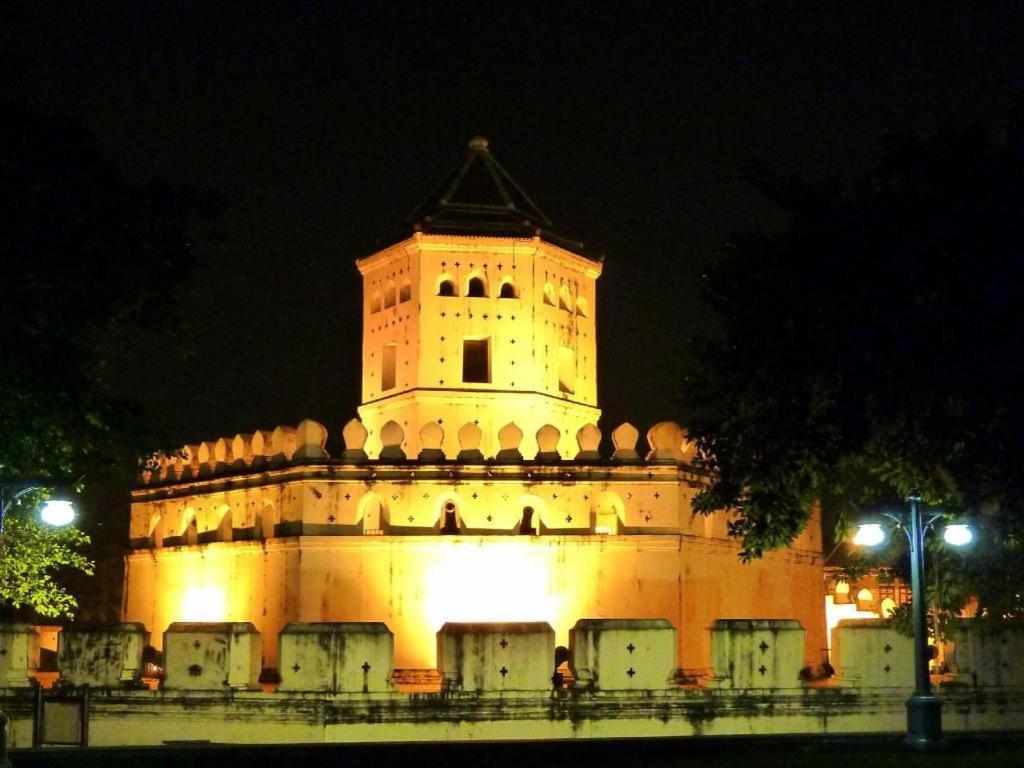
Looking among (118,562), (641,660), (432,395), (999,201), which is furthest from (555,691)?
(118,562)

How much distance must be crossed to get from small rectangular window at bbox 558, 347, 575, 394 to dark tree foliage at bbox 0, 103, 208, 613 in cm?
1507

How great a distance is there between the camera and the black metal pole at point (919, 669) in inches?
564

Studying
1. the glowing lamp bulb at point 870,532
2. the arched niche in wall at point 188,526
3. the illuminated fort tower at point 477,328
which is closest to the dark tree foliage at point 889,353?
the glowing lamp bulb at point 870,532

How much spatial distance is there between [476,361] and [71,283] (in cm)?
1541

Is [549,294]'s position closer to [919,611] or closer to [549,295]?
[549,295]

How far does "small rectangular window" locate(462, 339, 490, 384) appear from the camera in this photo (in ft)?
101

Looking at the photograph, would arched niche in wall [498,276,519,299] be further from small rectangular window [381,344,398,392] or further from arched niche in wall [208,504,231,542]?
arched niche in wall [208,504,231,542]

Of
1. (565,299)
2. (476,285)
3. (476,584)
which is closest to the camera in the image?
(476,584)

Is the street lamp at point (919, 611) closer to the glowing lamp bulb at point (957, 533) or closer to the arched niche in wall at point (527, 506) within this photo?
the glowing lamp bulb at point (957, 533)

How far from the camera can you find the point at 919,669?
14.9 meters

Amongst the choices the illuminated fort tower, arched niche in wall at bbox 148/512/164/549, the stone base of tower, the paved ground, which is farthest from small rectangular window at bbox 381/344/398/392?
the paved ground

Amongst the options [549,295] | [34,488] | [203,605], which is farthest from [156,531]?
[34,488]

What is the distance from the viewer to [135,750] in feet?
44.1

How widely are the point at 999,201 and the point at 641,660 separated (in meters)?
7.06
